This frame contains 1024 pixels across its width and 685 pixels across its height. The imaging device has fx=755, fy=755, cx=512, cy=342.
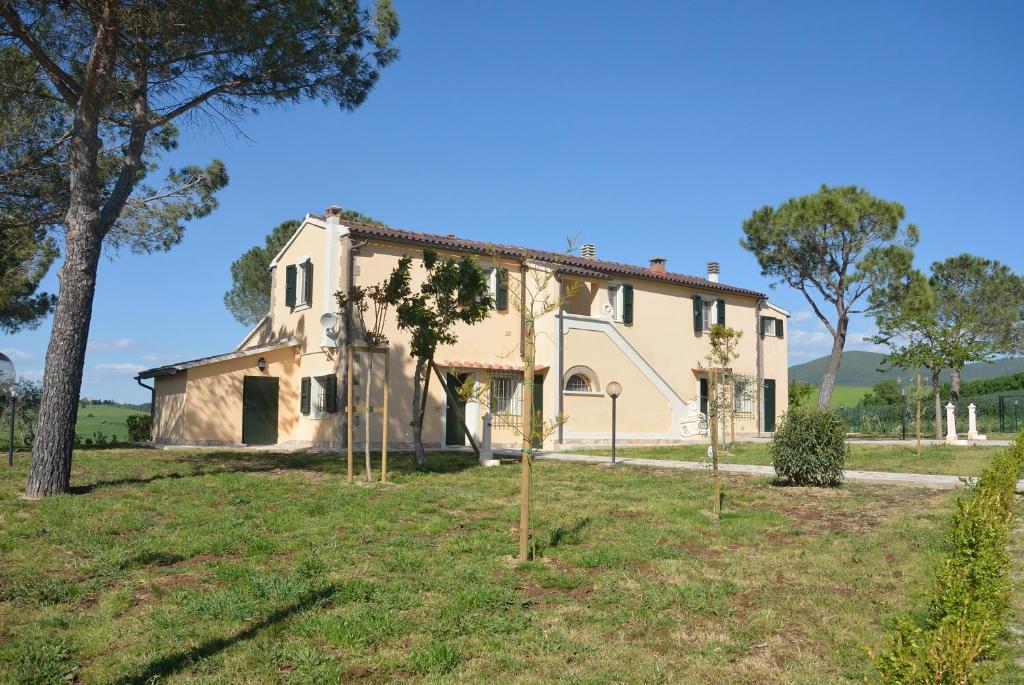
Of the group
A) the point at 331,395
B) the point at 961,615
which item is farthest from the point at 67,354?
the point at 961,615

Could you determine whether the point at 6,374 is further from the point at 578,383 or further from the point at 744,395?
the point at 744,395

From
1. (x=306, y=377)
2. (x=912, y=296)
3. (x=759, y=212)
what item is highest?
(x=759, y=212)

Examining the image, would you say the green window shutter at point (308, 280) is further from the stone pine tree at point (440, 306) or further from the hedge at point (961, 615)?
the hedge at point (961, 615)

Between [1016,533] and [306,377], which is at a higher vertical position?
[306,377]

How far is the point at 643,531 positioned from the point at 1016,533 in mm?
3825

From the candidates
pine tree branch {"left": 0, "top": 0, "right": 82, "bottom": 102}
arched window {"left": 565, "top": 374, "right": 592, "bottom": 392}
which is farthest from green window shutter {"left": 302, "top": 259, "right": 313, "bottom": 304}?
pine tree branch {"left": 0, "top": 0, "right": 82, "bottom": 102}

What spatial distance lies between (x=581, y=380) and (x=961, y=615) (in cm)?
1846

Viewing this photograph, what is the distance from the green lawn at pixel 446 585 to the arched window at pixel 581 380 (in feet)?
37.9

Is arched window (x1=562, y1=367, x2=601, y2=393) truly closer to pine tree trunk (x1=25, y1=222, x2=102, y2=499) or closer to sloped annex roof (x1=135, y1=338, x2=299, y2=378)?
sloped annex roof (x1=135, y1=338, x2=299, y2=378)

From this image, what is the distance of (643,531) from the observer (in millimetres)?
7957

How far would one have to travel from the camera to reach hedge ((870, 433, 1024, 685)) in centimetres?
298

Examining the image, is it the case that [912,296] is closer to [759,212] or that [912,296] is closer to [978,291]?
[759,212]

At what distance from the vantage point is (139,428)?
24.0m

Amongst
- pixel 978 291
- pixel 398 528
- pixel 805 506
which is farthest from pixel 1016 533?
pixel 978 291
